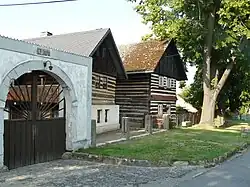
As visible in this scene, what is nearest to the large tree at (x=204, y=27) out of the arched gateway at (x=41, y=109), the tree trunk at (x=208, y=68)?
the tree trunk at (x=208, y=68)

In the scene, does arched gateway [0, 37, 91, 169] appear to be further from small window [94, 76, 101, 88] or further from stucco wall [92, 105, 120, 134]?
small window [94, 76, 101, 88]

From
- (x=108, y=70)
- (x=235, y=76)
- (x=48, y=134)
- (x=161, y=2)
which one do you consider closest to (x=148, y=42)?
(x=161, y=2)

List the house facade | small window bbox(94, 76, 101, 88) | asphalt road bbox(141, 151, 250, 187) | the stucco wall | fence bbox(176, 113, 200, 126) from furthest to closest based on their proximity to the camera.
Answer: fence bbox(176, 113, 200, 126) < small window bbox(94, 76, 101, 88) < the stucco wall < the house facade < asphalt road bbox(141, 151, 250, 187)

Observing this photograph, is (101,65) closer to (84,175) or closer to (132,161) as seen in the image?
(132,161)

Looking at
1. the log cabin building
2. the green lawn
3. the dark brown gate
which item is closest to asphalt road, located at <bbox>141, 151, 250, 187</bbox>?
the green lawn

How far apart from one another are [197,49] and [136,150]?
20.9 metres

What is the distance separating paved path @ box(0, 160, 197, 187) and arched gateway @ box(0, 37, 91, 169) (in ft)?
2.53

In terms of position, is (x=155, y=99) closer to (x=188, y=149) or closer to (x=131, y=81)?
(x=131, y=81)

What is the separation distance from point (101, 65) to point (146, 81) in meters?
6.65

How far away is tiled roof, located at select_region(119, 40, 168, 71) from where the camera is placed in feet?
99.1

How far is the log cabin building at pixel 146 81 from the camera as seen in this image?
30422 mm

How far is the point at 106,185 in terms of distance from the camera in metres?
10.1

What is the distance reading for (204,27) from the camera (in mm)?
32906

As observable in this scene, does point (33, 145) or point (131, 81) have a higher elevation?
point (131, 81)
